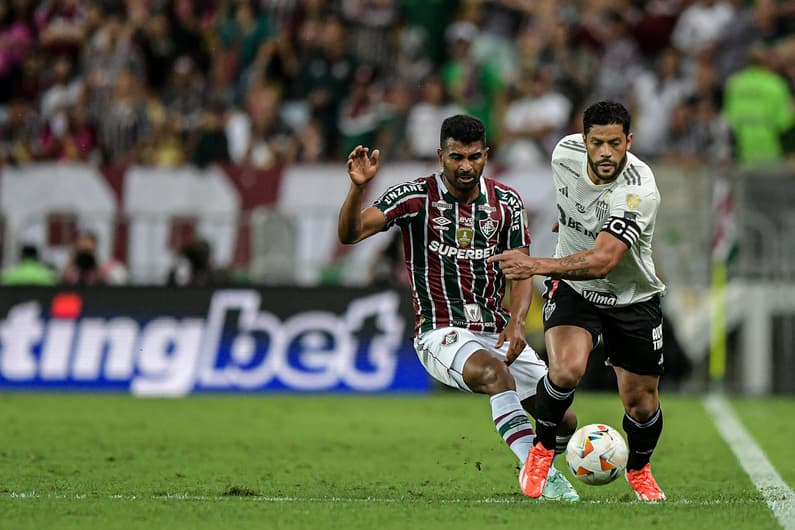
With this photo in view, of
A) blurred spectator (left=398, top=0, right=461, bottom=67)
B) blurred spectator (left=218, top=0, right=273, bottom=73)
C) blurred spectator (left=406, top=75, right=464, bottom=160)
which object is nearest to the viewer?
Answer: blurred spectator (left=406, top=75, right=464, bottom=160)

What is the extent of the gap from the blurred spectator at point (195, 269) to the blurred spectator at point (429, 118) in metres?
2.89

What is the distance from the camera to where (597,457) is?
823 cm

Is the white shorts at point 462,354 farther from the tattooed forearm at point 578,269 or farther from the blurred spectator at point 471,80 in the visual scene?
the blurred spectator at point 471,80

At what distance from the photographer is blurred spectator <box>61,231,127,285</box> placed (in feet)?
56.6

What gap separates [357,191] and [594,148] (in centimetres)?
130

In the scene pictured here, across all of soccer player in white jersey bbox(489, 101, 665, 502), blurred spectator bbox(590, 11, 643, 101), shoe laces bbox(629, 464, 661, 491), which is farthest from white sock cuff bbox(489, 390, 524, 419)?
blurred spectator bbox(590, 11, 643, 101)

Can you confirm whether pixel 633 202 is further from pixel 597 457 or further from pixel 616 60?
pixel 616 60

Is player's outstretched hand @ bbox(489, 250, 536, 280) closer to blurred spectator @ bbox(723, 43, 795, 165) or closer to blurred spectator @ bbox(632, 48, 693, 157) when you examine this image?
blurred spectator @ bbox(723, 43, 795, 165)

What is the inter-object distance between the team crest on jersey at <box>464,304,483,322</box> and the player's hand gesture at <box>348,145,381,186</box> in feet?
3.71

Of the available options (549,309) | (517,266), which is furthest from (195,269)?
(517,266)

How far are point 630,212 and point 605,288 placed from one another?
0.59 m

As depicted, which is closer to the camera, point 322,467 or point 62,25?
point 322,467

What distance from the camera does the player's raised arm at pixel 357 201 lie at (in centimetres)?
801

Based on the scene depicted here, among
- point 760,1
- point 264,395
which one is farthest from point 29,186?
point 760,1
